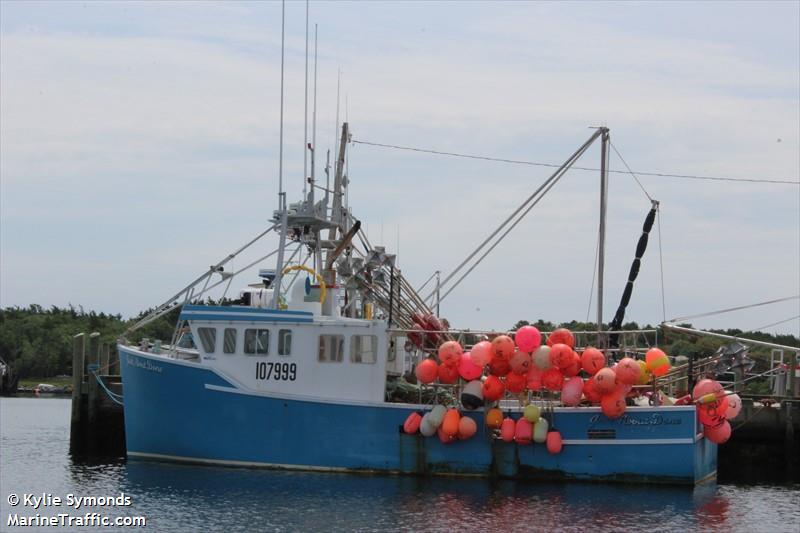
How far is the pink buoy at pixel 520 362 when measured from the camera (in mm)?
28562

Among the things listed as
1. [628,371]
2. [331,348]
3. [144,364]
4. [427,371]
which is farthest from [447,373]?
[144,364]

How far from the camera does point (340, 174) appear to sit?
32.9m

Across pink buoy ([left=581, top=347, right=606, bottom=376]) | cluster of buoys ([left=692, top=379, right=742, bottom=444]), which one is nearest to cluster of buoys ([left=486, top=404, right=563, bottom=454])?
pink buoy ([left=581, top=347, right=606, bottom=376])

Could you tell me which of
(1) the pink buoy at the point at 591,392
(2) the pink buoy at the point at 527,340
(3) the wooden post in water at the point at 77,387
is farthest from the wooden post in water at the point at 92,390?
(1) the pink buoy at the point at 591,392

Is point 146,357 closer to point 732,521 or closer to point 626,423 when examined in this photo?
point 626,423

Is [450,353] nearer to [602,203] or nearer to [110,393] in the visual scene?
[602,203]

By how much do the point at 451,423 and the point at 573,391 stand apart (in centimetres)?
292

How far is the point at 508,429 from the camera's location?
2916cm

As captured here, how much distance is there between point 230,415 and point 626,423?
31.1 ft

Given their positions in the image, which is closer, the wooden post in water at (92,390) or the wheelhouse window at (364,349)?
the wheelhouse window at (364,349)

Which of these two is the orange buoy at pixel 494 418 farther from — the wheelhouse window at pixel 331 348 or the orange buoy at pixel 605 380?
the wheelhouse window at pixel 331 348

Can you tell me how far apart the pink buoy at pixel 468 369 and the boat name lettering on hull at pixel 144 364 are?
7.50 meters

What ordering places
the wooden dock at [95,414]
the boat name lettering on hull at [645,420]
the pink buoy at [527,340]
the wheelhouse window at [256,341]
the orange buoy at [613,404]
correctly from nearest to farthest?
1. the orange buoy at [613,404]
2. the boat name lettering on hull at [645,420]
3. the pink buoy at [527,340]
4. the wheelhouse window at [256,341]
5. the wooden dock at [95,414]

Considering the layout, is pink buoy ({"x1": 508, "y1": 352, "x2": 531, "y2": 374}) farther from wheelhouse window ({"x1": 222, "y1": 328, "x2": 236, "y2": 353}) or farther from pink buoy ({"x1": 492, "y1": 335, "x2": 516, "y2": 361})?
wheelhouse window ({"x1": 222, "y1": 328, "x2": 236, "y2": 353})
